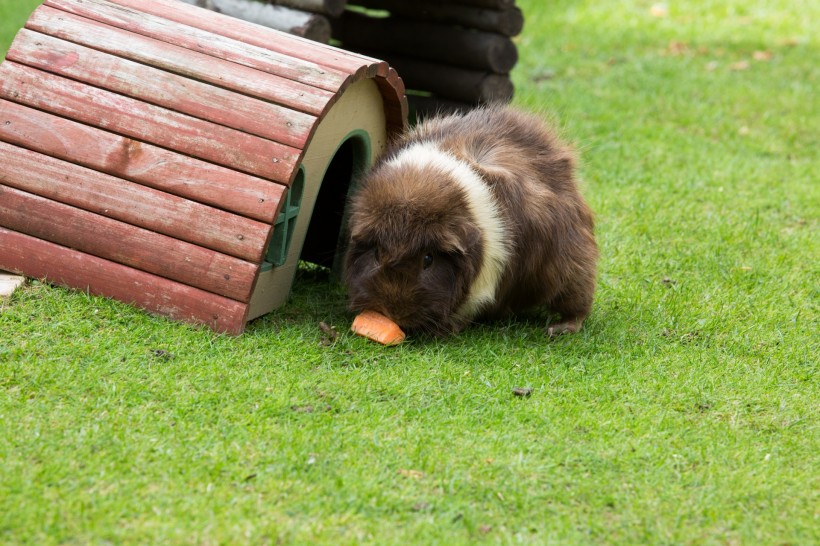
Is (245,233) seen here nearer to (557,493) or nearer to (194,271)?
(194,271)

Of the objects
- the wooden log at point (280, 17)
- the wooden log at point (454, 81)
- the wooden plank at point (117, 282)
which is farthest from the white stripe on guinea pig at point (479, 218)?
the wooden log at point (454, 81)

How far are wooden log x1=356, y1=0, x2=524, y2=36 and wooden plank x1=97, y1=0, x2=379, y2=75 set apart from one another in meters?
3.21

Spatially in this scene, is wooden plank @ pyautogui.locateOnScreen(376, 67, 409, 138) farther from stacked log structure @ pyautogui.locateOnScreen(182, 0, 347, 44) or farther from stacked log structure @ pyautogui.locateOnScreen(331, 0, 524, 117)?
stacked log structure @ pyautogui.locateOnScreen(331, 0, 524, 117)

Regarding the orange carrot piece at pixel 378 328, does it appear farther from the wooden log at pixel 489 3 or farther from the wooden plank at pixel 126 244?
the wooden log at pixel 489 3

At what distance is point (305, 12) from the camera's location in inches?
249

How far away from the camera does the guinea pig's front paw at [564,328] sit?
4.40 meters

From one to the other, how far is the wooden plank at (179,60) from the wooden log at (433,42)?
141 inches

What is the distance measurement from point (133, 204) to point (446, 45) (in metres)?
4.05

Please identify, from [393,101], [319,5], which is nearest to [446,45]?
[319,5]

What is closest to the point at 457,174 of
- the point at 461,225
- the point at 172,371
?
the point at 461,225

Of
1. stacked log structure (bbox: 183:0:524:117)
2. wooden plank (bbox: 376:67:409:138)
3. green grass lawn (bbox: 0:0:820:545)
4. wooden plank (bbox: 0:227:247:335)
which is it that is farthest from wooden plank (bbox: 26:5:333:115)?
stacked log structure (bbox: 183:0:524:117)

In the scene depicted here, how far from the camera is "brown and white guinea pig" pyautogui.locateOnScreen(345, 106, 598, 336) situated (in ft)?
13.1

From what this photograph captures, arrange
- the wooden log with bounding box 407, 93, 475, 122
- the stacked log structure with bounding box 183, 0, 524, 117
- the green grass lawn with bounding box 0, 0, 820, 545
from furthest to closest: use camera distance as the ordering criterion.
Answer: the wooden log with bounding box 407, 93, 475, 122 → the stacked log structure with bounding box 183, 0, 524, 117 → the green grass lawn with bounding box 0, 0, 820, 545

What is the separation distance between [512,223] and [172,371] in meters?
1.55
